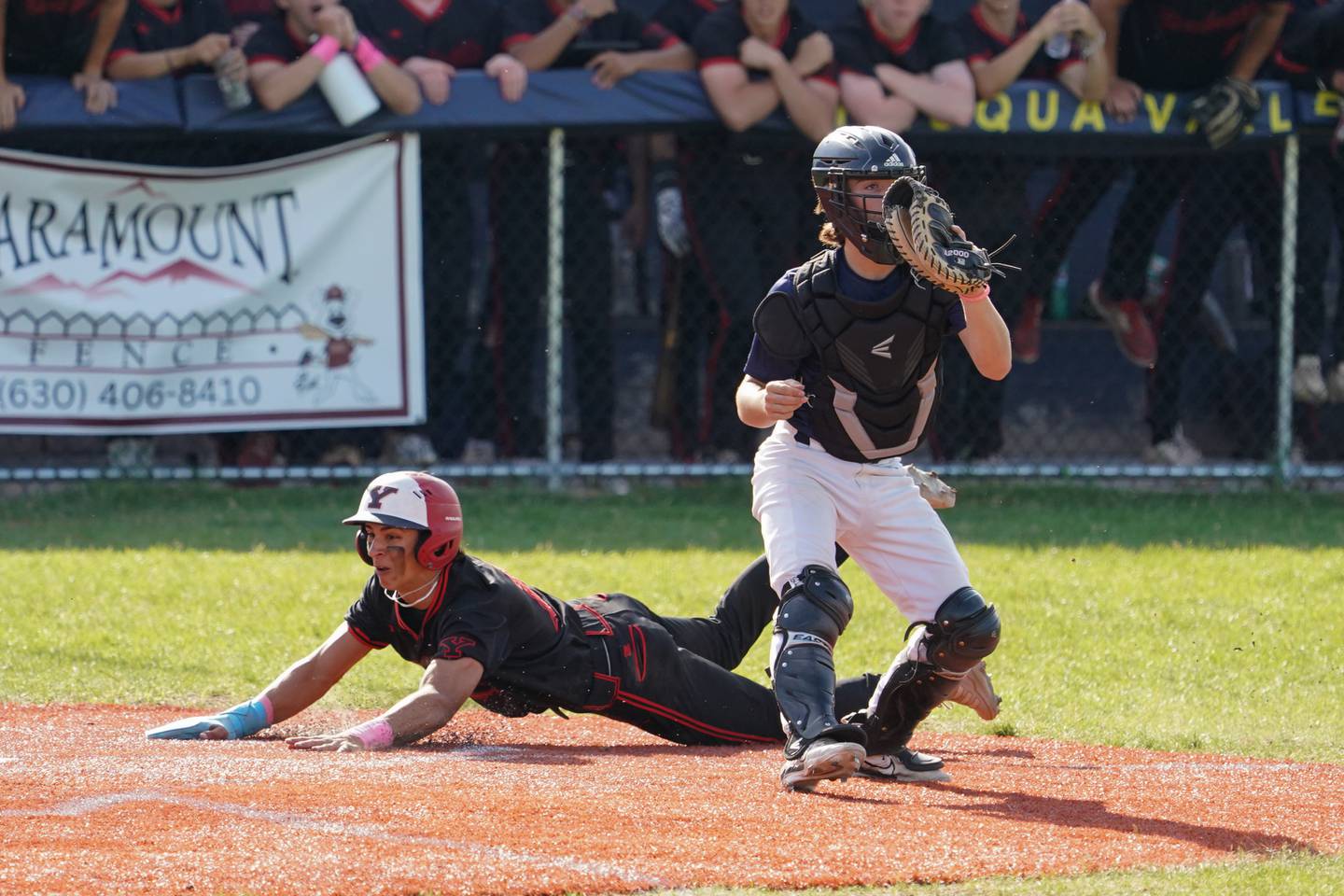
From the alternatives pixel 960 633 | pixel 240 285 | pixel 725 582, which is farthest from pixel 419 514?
pixel 240 285

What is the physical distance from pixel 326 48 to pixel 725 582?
3691 mm

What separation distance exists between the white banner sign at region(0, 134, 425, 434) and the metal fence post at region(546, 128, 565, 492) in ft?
2.34

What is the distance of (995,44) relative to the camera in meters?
10.7

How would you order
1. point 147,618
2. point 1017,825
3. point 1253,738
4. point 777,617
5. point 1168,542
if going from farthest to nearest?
point 1168,542
point 147,618
point 1253,738
point 777,617
point 1017,825

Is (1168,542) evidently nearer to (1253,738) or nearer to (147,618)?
(1253,738)

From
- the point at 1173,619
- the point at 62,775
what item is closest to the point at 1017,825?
the point at 62,775

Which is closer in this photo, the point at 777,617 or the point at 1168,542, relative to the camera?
the point at 777,617

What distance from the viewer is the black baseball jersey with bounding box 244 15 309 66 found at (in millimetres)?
10461

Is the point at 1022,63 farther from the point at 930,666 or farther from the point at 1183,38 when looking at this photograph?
the point at 930,666

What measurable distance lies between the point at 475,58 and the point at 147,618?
3867mm

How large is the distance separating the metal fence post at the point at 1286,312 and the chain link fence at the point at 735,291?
0.04 feet

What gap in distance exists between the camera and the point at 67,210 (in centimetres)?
1065

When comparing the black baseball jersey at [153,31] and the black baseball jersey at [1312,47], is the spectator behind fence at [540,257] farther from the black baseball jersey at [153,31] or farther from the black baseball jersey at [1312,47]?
the black baseball jersey at [1312,47]

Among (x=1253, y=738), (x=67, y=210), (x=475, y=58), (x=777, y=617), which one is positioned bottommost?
(x=1253, y=738)
